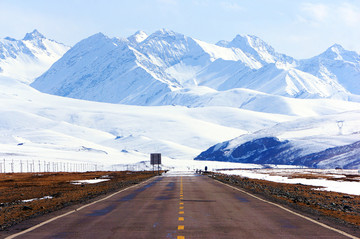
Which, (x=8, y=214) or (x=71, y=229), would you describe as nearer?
(x=71, y=229)

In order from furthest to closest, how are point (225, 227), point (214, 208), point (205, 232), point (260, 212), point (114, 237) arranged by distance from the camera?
point (214, 208)
point (260, 212)
point (225, 227)
point (205, 232)
point (114, 237)

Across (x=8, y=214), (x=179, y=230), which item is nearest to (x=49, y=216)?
(x=8, y=214)

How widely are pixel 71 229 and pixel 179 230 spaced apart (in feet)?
11.3

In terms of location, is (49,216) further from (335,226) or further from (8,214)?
(335,226)

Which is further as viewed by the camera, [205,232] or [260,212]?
[260,212]

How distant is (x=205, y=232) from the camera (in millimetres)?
17031

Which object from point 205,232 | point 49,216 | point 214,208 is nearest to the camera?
point 205,232

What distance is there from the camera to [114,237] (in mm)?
15977

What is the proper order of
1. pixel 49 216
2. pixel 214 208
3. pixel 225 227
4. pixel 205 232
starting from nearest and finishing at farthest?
1. pixel 205 232
2. pixel 225 227
3. pixel 49 216
4. pixel 214 208

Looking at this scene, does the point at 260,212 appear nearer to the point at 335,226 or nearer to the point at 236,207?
the point at 236,207

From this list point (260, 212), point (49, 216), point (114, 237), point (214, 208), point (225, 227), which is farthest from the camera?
point (214, 208)

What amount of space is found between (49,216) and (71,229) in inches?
192

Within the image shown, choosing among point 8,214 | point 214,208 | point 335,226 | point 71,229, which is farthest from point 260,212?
point 8,214

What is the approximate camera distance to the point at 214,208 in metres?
25.8
